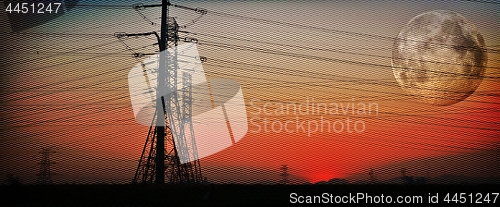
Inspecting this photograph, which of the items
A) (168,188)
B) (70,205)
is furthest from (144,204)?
(70,205)

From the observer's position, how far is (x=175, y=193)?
1298cm

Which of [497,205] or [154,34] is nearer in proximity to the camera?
[497,205]

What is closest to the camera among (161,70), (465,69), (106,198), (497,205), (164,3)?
(497,205)

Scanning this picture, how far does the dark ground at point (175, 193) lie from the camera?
12.6 meters

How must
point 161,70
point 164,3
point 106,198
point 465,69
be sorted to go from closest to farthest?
1. point 106,198
2. point 161,70
3. point 164,3
4. point 465,69

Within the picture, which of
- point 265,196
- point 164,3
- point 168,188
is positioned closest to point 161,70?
point 164,3

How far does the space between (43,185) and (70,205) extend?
147 cm

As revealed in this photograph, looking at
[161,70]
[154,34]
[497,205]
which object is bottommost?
[497,205]

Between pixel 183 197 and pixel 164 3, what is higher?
pixel 164 3

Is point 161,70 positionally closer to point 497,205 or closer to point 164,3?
point 164,3

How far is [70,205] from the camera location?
12.5m

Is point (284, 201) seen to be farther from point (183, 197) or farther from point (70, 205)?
point (70, 205)

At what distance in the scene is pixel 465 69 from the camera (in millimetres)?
18516

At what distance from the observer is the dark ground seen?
12641 millimetres
